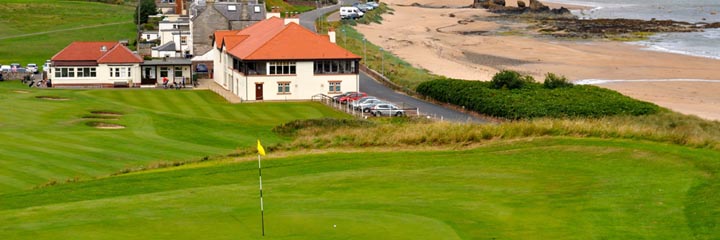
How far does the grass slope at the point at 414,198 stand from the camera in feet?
67.6

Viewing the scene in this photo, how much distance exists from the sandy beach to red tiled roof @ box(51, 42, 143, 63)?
80.5ft

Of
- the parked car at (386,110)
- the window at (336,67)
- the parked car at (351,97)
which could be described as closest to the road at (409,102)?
the parked car at (386,110)

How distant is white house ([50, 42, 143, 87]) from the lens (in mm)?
74125

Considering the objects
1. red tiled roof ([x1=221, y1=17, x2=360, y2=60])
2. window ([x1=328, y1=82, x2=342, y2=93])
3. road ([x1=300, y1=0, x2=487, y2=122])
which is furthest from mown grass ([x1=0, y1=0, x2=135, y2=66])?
window ([x1=328, y1=82, x2=342, y2=93])

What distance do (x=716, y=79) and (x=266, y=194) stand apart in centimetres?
6032

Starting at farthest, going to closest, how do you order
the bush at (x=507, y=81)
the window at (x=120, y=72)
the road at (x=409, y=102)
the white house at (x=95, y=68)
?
the window at (x=120, y=72)
the white house at (x=95, y=68)
the bush at (x=507, y=81)
the road at (x=409, y=102)

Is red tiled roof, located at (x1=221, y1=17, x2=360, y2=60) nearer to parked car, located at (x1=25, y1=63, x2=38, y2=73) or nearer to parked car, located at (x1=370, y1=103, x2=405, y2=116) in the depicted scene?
parked car, located at (x1=370, y1=103, x2=405, y2=116)

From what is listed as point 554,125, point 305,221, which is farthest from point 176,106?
point 305,221

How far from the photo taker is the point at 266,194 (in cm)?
2531

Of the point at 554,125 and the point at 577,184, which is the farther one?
the point at 554,125

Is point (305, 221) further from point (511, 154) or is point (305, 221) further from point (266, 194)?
point (511, 154)

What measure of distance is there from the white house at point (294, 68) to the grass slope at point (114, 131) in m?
2.67

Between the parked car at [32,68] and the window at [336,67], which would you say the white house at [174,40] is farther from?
the window at [336,67]

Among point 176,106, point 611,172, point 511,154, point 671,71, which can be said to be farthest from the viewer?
point 671,71
